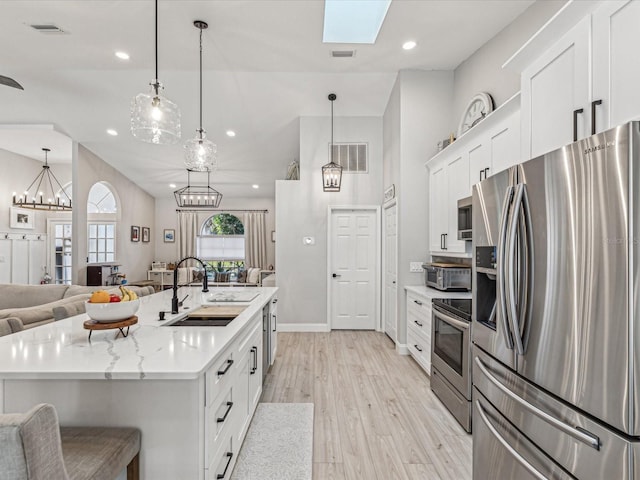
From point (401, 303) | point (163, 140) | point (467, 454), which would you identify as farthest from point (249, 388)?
point (401, 303)

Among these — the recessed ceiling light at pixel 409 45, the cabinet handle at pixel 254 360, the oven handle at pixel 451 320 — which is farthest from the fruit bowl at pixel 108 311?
the recessed ceiling light at pixel 409 45

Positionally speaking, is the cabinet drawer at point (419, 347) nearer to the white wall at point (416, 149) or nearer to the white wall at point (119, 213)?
the white wall at point (416, 149)

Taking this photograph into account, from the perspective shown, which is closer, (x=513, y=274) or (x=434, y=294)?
(x=513, y=274)

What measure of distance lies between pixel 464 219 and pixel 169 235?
29.3ft

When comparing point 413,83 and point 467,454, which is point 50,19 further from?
point 467,454

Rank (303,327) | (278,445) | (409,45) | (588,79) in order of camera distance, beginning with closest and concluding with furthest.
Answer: (588,79)
(278,445)
(409,45)
(303,327)

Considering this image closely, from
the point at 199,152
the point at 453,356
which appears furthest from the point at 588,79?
the point at 199,152

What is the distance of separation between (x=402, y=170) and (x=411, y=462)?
3.20m

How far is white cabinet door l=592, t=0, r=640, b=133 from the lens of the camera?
130 centimetres

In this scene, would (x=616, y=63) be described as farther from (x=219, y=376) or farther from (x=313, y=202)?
(x=313, y=202)

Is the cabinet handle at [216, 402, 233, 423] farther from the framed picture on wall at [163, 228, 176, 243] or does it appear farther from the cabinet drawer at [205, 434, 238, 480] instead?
the framed picture on wall at [163, 228, 176, 243]

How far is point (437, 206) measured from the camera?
4008mm

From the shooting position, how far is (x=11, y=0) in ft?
10.1

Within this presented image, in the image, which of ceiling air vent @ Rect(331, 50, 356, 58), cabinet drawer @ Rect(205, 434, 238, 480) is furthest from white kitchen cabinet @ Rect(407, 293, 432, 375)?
ceiling air vent @ Rect(331, 50, 356, 58)
